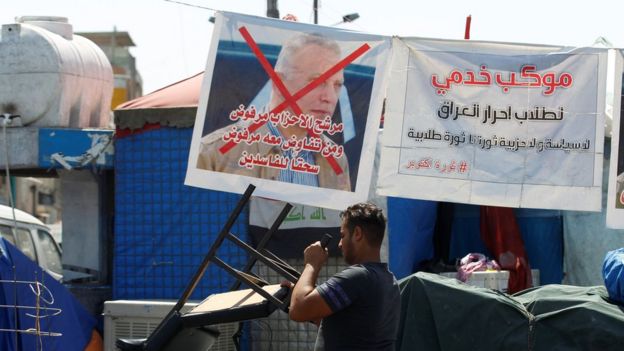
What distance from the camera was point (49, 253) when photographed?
11344 mm

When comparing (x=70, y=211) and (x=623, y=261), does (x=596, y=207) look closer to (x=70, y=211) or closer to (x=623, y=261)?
(x=623, y=261)

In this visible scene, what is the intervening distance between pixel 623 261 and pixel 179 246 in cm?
457

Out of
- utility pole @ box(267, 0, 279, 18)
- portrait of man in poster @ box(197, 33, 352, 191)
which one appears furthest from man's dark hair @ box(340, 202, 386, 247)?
utility pole @ box(267, 0, 279, 18)

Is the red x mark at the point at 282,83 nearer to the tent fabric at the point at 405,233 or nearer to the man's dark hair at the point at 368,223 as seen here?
the tent fabric at the point at 405,233

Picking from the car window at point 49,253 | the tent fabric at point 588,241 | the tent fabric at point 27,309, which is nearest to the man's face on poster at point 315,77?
the tent fabric at point 27,309

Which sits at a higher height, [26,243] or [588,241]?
[588,241]

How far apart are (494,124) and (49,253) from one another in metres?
5.67

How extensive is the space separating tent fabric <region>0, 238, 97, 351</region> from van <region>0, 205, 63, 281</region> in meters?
1.60

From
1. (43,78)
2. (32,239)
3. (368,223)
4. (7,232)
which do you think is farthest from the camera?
(32,239)

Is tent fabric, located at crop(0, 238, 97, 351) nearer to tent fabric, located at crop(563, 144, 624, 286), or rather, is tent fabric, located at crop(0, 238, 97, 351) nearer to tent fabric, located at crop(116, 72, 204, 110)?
tent fabric, located at crop(116, 72, 204, 110)

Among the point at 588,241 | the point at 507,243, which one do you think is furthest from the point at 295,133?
the point at 588,241

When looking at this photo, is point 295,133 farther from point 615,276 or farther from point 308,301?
point 308,301

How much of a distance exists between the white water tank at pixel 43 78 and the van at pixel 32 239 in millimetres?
1027

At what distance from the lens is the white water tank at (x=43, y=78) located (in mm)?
10680
